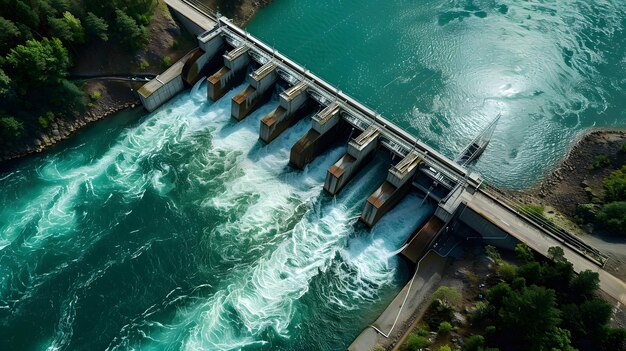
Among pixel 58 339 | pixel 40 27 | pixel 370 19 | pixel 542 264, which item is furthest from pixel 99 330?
pixel 370 19

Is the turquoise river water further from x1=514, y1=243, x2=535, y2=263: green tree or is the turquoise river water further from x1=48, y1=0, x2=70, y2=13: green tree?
x1=48, y1=0, x2=70, y2=13: green tree

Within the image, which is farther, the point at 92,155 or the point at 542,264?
the point at 92,155

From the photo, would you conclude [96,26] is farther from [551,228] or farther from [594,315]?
[594,315]

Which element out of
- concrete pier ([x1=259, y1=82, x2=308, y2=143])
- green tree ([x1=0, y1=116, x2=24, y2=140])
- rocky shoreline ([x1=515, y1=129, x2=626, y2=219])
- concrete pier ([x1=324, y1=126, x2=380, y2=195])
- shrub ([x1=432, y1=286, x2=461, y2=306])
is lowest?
rocky shoreline ([x1=515, y1=129, x2=626, y2=219])

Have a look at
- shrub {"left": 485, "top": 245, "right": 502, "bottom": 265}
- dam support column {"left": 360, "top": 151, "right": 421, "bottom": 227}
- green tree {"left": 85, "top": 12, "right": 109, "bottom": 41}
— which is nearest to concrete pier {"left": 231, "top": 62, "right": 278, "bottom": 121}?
green tree {"left": 85, "top": 12, "right": 109, "bottom": 41}

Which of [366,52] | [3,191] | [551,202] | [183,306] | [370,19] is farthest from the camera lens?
[370,19]

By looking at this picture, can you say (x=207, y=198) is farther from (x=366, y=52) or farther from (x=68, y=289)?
(x=366, y=52)
